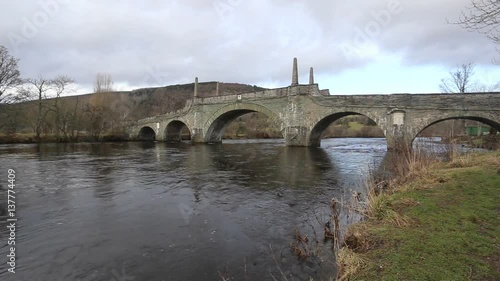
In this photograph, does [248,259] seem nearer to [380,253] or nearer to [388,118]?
[380,253]

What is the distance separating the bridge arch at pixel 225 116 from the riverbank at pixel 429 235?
75.3 feet

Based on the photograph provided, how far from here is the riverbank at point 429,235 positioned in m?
3.44

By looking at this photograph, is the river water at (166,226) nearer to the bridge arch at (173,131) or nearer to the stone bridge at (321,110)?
the stone bridge at (321,110)

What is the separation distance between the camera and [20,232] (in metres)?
6.06

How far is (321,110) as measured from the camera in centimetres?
2642

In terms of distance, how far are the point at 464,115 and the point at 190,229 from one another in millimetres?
20890

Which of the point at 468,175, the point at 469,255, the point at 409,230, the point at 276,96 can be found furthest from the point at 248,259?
the point at 276,96

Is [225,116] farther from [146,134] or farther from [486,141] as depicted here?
[486,141]

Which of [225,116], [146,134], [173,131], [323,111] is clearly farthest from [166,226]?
[146,134]

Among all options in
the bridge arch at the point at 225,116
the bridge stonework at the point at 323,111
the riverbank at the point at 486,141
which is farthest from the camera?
the bridge arch at the point at 225,116

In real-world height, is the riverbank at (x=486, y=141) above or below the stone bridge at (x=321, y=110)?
below

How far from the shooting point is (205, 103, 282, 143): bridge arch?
30.5 m

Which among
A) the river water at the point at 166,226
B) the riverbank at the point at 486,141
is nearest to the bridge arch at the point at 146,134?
the river water at the point at 166,226

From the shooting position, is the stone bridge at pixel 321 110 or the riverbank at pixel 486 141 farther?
the stone bridge at pixel 321 110
